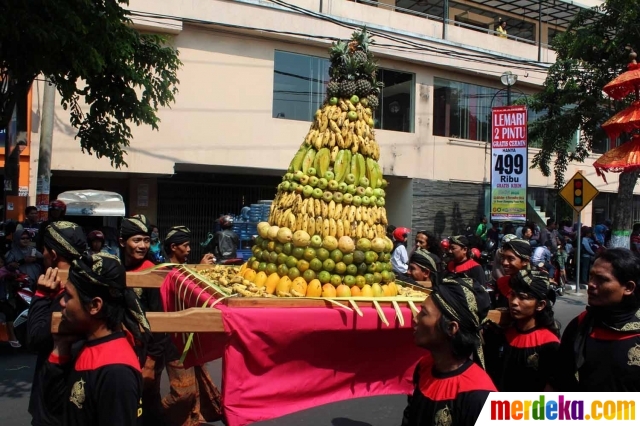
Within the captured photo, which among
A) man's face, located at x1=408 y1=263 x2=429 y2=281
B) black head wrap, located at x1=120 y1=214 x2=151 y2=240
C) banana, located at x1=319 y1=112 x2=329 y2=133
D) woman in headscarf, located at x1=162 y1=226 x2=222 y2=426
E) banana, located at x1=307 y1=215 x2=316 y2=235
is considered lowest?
woman in headscarf, located at x1=162 y1=226 x2=222 y2=426

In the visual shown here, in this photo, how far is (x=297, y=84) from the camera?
14305 mm

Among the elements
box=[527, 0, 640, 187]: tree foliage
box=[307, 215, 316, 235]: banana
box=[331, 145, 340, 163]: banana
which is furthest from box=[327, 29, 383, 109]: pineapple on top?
box=[527, 0, 640, 187]: tree foliage

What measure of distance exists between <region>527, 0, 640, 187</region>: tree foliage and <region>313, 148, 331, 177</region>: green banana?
9.46m

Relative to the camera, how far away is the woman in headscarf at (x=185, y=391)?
4102mm

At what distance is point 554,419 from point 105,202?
1014cm

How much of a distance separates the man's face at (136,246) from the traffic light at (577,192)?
997 centimetres

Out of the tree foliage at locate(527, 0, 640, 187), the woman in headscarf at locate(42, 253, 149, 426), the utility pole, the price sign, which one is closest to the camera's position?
the woman in headscarf at locate(42, 253, 149, 426)

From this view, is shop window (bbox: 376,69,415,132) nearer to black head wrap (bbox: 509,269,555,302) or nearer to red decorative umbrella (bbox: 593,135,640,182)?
red decorative umbrella (bbox: 593,135,640,182)

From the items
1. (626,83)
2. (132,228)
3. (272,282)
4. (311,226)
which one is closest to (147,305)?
(132,228)

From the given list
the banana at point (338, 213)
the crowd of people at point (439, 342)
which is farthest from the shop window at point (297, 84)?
the crowd of people at point (439, 342)

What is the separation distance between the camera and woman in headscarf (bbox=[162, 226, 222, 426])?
4102 millimetres

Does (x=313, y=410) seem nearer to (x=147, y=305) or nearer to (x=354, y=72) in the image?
(x=147, y=305)

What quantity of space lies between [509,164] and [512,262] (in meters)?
9.15

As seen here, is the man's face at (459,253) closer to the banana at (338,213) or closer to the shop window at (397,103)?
the banana at (338,213)
